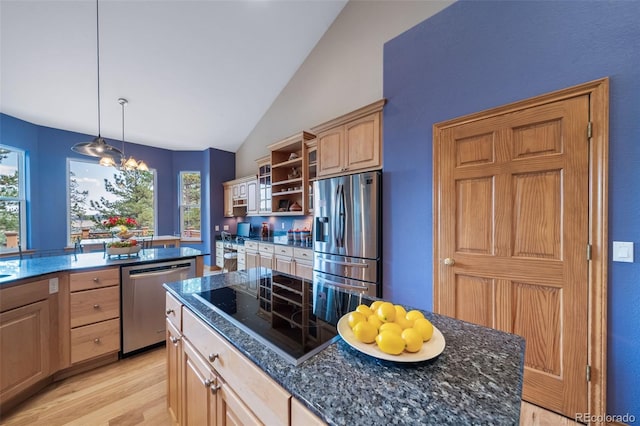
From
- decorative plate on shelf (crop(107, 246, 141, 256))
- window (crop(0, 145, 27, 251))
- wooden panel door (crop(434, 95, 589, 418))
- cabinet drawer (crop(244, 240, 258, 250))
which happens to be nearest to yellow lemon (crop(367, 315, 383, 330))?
wooden panel door (crop(434, 95, 589, 418))

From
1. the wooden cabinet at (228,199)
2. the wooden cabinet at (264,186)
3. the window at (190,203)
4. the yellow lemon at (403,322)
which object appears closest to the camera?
the yellow lemon at (403,322)

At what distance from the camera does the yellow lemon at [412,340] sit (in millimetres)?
657

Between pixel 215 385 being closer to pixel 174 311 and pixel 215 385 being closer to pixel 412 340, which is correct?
pixel 174 311

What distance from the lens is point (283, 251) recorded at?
358 centimetres

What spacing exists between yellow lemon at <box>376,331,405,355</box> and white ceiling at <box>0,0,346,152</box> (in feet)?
13.0

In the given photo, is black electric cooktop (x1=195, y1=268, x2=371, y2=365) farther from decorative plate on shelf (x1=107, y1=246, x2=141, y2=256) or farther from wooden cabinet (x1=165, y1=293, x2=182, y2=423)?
decorative plate on shelf (x1=107, y1=246, x2=141, y2=256)

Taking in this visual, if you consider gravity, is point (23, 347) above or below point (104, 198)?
below

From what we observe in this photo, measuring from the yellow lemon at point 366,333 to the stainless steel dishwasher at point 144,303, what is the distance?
2.26 metres

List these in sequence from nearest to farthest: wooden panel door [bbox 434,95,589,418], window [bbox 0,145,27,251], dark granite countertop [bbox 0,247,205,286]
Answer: wooden panel door [bbox 434,95,589,418] < dark granite countertop [bbox 0,247,205,286] < window [bbox 0,145,27,251]

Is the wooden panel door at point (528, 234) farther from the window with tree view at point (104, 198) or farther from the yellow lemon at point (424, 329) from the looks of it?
the window with tree view at point (104, 198)

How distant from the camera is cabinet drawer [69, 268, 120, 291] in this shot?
74.9 inches

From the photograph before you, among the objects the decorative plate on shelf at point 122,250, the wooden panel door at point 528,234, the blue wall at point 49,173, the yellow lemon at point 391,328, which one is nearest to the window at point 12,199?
the blue wall at point 49,173

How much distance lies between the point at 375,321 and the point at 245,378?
0.45m

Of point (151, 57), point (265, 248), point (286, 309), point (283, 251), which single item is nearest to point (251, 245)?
point (265, 248)
